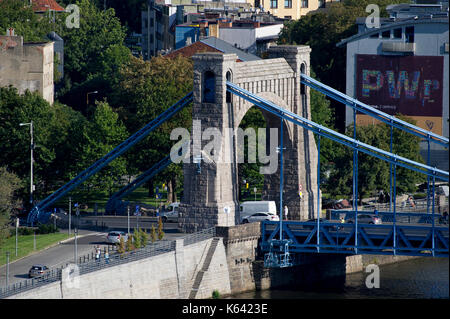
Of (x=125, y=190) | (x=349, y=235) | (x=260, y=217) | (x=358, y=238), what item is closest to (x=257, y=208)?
(x=260, y=217)

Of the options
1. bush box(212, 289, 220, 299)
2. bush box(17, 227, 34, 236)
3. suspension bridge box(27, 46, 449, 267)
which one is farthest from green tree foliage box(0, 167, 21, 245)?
bush box(212, 289, 220, 299)

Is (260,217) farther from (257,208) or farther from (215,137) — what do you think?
(215,137)

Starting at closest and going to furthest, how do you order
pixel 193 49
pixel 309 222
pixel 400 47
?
pixel 309 222 → pixel 400 47 → pixel 193 49

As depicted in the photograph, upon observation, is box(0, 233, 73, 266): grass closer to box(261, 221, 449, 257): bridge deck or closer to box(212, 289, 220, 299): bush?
box(212, 289, 220, 299): bush

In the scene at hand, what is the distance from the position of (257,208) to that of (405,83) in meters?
50.0

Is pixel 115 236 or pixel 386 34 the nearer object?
pixel 115 236

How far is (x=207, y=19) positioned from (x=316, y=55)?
19.1 metres

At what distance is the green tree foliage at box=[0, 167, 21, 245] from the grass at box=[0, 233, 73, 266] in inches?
35.8

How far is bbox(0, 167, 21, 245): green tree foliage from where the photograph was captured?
107m

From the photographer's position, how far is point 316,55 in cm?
16812

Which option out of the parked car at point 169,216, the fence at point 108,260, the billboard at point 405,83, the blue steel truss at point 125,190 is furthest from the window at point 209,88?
the billboard at point 405,83

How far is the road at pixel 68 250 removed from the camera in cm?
9800

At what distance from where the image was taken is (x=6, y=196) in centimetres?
11244

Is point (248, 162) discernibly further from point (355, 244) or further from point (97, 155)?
point (355, 244)
